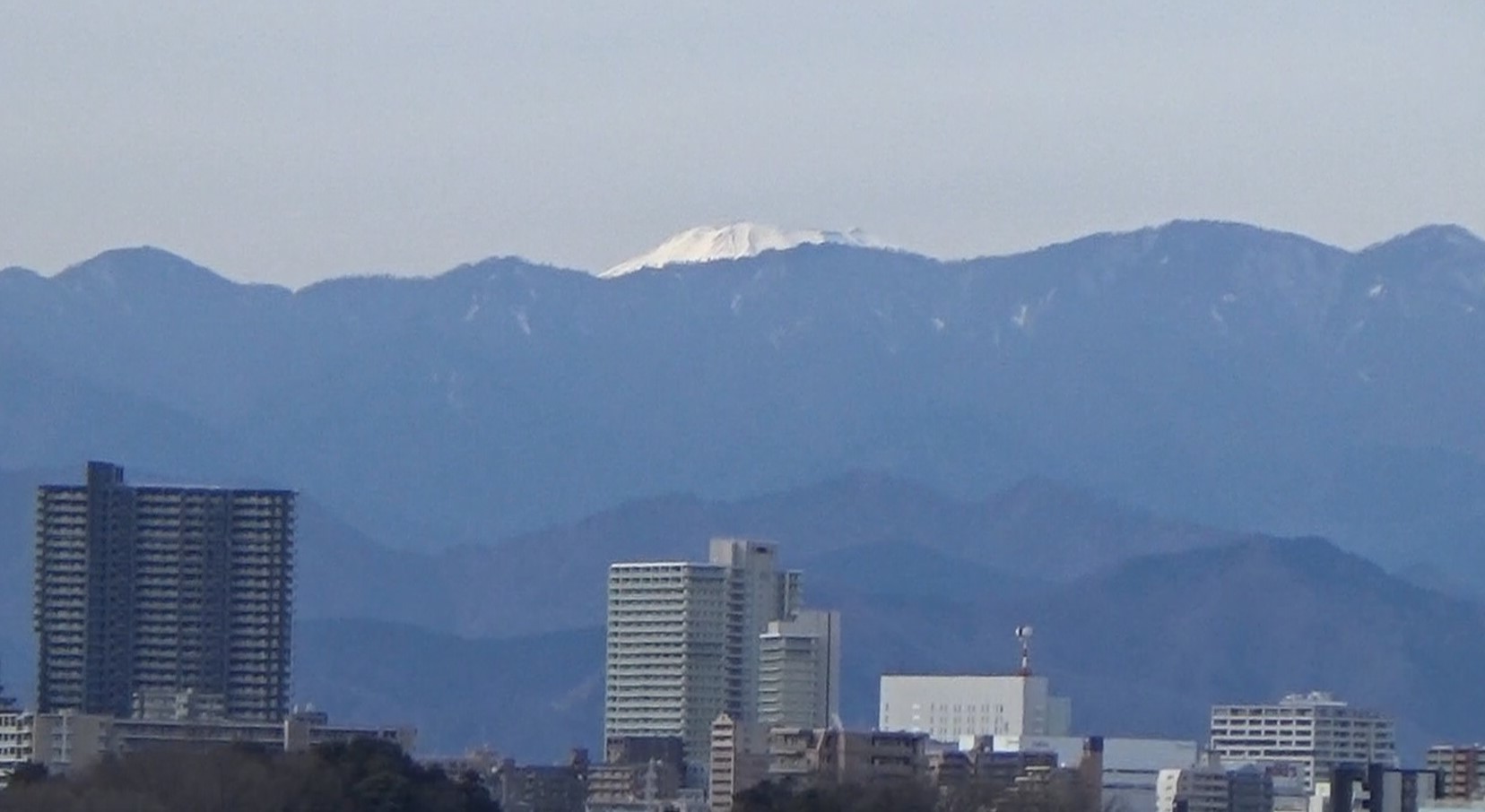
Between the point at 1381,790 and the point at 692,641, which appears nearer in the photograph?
the point at 1381,790

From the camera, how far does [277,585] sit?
14588 centimetres

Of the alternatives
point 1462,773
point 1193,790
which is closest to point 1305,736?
point 1193,790

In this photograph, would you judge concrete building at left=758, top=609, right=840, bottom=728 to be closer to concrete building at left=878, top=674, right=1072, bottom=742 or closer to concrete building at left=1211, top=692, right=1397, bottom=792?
concrete building at left=878, top=674, right=1072, bottom=742

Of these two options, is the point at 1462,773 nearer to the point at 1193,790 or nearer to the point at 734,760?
the point at 1193,790

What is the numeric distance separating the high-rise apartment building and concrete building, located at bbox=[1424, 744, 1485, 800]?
3747 centimetres

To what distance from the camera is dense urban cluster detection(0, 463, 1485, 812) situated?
92106 mm

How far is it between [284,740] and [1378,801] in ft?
101

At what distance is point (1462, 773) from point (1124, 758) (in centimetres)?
2048

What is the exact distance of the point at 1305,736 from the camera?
166000 millimetres

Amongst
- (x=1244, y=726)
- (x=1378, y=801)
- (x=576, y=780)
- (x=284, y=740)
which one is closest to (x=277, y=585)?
(x=576, y=780)

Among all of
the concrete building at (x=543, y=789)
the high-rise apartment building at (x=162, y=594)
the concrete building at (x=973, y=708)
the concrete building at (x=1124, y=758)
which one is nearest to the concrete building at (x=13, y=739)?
the concrete building at (x=543, y=789)

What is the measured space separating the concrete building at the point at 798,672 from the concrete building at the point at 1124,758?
26.9 ft

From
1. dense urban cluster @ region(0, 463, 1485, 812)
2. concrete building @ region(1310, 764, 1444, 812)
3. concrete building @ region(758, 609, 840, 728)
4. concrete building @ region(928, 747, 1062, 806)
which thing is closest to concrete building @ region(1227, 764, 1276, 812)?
dense urban cluster @ region(0, 463, 1485, 812)

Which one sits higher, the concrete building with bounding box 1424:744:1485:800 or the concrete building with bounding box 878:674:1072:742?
the concrete building with bounding box 878:674:1072:742
